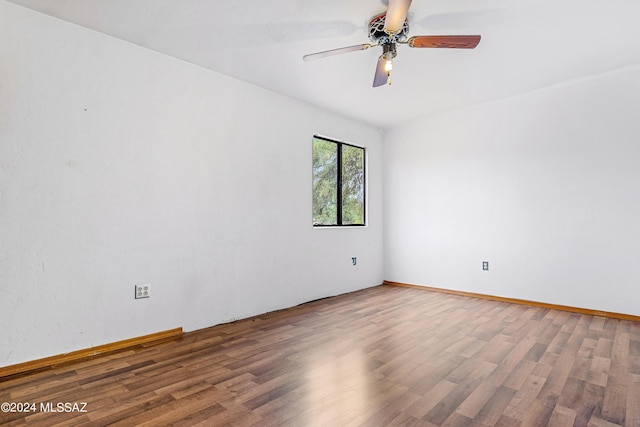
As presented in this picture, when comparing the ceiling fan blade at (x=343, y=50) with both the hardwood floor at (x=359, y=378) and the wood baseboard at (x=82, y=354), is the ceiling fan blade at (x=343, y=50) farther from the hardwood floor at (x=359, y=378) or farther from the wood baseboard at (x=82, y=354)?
the wood baseboard at (x=82, y=354)

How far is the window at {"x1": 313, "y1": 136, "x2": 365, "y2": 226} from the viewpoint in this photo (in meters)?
4.37

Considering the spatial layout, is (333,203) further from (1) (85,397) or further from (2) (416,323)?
(1) (85,397)

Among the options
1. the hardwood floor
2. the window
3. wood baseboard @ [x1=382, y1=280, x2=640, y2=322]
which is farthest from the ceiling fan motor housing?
wood baseboard @ [x1=382, y1=280, x2=640, y2=322]

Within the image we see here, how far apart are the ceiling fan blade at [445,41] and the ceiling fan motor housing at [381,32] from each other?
13cm

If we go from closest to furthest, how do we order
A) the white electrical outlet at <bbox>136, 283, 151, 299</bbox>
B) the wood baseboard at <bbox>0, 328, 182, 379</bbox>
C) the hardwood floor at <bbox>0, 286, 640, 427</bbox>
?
1. the hardwood floor at <bbox>0, 286, 640, 427</bbox>
2. the wood baseboard at <bbox>0, 328, 182, 379</bbox>
3. the white electrical outlet at <bbox>136, 283, 151, 299</bbox>

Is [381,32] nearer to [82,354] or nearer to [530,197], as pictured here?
[530,197]

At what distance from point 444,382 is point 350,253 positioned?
2791 millimetres

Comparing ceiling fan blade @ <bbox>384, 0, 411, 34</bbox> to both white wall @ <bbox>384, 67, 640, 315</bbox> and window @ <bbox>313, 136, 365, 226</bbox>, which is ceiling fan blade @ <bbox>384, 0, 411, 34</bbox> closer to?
window @ <bbox>313, 136, 365, 226</bbox>

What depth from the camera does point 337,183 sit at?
4.68 m

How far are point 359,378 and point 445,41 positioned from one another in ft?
7.67

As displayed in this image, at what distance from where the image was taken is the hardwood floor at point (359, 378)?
1648mm

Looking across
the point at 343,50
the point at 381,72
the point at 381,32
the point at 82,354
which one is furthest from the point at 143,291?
the point at 381,32

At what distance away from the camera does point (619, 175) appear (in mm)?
3398

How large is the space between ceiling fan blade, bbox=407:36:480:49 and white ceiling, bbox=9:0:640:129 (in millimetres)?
224
